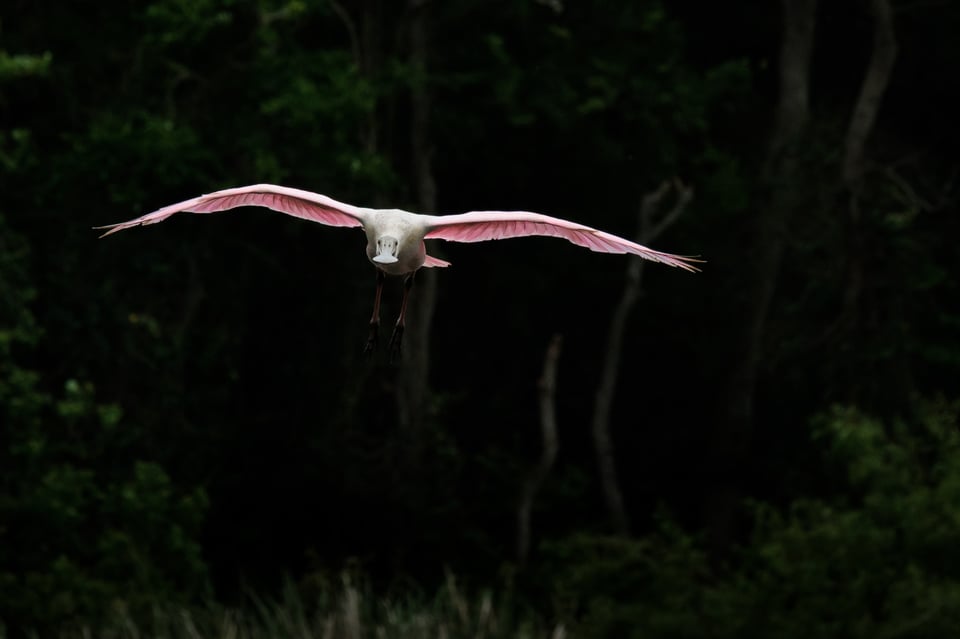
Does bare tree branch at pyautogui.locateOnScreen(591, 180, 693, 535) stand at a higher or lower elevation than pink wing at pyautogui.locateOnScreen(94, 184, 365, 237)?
lower

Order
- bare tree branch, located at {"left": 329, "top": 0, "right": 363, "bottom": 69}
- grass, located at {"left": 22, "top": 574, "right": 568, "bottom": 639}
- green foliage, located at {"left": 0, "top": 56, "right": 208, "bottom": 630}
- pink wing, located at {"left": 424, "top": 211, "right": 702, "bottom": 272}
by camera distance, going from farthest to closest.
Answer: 1. bare tree branch, located at {"left": 329, "top": 0, "right": 363, "bottom": 69}
2. green foliage, located at {"left": 0, "top": 56, "right": 208, "bottom": 630}
3. grass, located at {"left": 22, "top": 574, "right": 568, "bottom": 639}
4. pink wing, located at {"left": 424, "top": 211, "right": 702, "bottom": 272}

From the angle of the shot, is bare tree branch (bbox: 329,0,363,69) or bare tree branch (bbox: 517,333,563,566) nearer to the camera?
bare tree branch (bbox: 329,0,363,69)

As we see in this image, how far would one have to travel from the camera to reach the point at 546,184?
21953mm

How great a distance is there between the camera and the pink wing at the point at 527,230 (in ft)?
25.7

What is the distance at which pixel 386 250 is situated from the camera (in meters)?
7.35

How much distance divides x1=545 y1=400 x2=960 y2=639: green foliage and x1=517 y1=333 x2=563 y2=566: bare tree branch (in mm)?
1707

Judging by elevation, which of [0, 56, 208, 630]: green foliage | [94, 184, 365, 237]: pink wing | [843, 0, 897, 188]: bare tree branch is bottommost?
[0, 56, 208, 630]: green foliage

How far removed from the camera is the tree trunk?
66.6ft

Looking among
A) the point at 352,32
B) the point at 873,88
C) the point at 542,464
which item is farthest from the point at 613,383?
the point at 352,32

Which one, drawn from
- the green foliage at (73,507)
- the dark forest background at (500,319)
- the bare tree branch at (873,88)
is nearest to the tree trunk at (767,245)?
the dark forest background at (500,319)

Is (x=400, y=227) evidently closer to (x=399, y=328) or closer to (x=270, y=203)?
(x=399, y=328)

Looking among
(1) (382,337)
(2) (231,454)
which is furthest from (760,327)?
(2) (231,454)

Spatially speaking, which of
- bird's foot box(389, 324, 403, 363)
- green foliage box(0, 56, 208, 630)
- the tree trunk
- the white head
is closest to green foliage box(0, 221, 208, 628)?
green foliage box(0, 56, 208, 630)

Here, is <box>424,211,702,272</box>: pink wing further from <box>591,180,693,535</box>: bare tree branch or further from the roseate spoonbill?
<box>591,180,693,535</box>: bare tree branch
